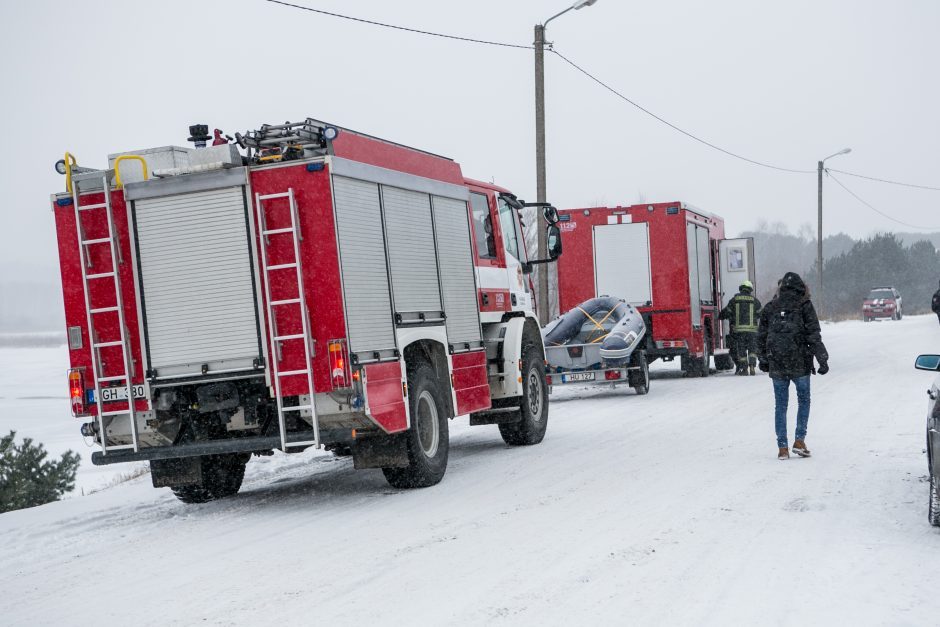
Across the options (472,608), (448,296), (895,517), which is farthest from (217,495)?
(895,517)

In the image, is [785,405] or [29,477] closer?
[785,405]

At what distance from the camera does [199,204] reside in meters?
8.57

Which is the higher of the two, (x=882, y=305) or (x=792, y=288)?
(x=792, y=288)

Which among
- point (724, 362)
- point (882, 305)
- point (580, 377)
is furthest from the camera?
point (882, 305)

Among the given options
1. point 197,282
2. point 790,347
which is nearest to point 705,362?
point 790,347

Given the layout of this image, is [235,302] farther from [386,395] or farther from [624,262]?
[624,262]

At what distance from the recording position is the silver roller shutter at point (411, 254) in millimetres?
9383

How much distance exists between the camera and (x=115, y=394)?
8.66 meters

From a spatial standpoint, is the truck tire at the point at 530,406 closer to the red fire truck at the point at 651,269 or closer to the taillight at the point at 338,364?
the taillight at the point at 338,364

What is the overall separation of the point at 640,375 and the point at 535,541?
11.8 meters

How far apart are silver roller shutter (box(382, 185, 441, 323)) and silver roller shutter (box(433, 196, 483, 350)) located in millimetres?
222

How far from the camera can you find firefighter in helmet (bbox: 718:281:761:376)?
69.8 ft

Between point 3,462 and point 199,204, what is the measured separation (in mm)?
7994

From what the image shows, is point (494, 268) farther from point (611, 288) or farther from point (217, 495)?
point (611, 288)
